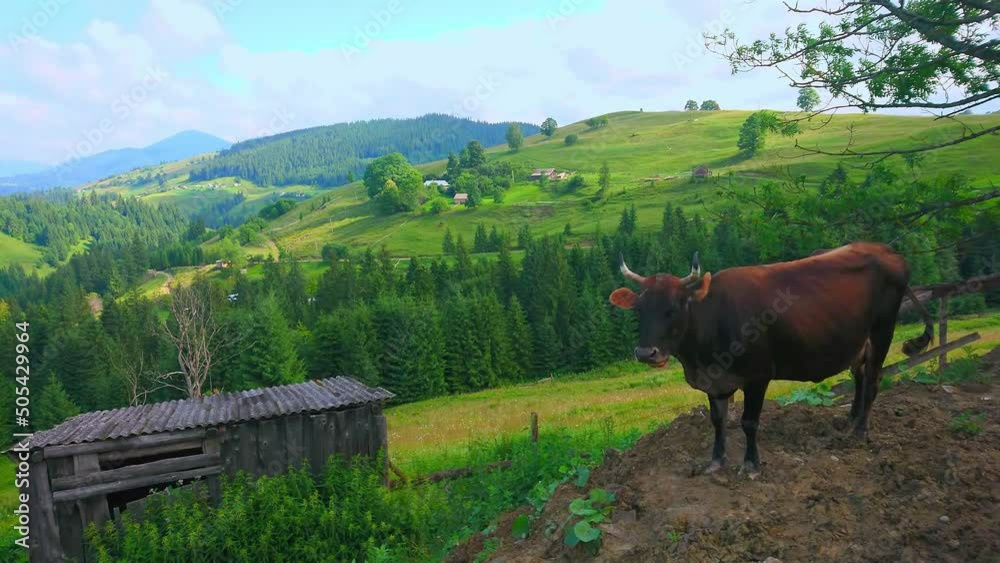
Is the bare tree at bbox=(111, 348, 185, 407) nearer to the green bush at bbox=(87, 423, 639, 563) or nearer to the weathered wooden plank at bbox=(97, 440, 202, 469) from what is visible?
the weathered wooden plank at bbox=(97, 440, 202, 469)

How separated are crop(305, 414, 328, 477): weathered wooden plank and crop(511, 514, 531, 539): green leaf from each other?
822cm

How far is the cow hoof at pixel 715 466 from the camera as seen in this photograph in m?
6.42

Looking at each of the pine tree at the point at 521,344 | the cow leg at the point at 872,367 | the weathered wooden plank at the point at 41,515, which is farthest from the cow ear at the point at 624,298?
the pine tree at the point at 521,344

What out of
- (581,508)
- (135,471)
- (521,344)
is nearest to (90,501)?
(135,471)

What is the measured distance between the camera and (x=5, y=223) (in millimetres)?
193375

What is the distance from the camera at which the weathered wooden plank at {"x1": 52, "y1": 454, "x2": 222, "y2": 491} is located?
39.6ft

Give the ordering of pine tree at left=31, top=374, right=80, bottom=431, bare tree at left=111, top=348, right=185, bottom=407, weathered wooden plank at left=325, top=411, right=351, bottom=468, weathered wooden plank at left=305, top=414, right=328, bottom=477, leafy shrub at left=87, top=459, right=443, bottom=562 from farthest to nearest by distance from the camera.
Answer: pine tree at left=31, top=374, right=80, bottom=431 → bare tree at left=111, top=348, right=185, bottom=407 → weathered wooden plank at left=325, top=411, right=351, bottom=468 → weathered wooden plank at left=305, top=414, right=328, bottom=477 → leafy shrub at left=87, top=459, right=443, bottom=562

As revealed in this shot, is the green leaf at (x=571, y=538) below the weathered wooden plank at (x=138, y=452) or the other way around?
the other way around

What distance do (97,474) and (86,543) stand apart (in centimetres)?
136

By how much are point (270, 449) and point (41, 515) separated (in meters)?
4.27

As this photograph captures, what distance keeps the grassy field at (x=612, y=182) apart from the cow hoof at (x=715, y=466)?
208ft

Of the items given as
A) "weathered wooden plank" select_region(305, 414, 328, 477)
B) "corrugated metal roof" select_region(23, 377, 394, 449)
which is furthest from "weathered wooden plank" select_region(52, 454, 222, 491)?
"weathered wooden plank" select_region(305, 414, 328, 477)

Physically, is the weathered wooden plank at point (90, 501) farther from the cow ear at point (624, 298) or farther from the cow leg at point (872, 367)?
the cow leg at point (872, 367)

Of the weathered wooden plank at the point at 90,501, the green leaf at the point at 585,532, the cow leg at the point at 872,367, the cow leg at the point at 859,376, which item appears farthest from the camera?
the weathered wooden plank at the point at 90,501
